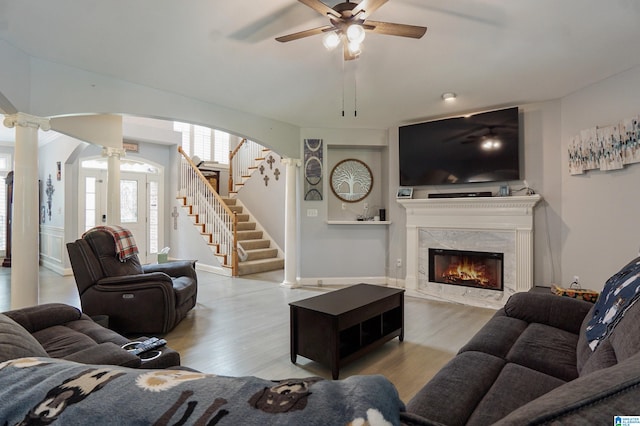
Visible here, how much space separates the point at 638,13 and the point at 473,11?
1.18 meters

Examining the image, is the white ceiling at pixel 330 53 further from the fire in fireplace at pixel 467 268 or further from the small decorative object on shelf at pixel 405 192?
the fire in fireplace at pixel 467 268

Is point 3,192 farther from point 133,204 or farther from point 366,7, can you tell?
point 366,7

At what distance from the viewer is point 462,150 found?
458 cm

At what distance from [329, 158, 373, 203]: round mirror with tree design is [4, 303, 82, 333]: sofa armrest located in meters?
4.02

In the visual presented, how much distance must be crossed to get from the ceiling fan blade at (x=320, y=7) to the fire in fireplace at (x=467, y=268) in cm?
363

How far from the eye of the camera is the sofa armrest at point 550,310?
2.12m

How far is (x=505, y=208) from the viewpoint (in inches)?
168

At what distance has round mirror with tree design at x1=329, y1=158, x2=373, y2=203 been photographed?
221 inches

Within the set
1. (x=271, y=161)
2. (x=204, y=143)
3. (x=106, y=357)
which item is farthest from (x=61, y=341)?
(x=204, y=143)

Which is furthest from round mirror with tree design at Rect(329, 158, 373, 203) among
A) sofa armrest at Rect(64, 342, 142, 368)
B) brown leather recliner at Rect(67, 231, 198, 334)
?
sofa armrest at Rect(64, 342, 142, 368)

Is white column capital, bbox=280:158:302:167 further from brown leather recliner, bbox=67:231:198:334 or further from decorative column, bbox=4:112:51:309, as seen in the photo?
decorative column, bbox=4:112:51:309

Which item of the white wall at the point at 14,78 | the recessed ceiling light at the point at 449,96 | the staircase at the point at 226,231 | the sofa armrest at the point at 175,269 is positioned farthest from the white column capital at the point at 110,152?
the recessed ceiling light at the point at 449,96

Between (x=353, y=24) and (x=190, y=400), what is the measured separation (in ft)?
7.35

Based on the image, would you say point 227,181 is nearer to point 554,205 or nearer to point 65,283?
point 65,283
